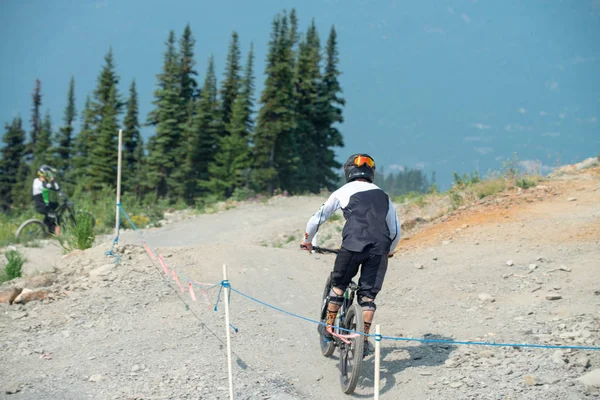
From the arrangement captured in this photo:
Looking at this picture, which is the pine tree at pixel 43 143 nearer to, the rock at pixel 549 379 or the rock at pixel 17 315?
the rock at pixel 17 315

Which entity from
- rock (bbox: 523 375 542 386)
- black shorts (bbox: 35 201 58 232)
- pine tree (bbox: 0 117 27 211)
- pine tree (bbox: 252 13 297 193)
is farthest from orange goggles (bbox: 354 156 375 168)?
pine tree (bbox: 0 117 27 211)

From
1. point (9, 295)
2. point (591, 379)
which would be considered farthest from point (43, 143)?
point (591, 379)

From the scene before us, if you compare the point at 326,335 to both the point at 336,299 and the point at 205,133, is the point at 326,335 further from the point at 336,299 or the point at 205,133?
the point at 205,133

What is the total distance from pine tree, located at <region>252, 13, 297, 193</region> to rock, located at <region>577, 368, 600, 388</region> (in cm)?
3795

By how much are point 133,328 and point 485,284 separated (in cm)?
537

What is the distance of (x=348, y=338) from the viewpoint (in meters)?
5.99

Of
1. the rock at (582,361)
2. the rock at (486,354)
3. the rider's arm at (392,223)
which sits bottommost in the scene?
the rock at (486,354)

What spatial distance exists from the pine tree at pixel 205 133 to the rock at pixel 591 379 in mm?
43356

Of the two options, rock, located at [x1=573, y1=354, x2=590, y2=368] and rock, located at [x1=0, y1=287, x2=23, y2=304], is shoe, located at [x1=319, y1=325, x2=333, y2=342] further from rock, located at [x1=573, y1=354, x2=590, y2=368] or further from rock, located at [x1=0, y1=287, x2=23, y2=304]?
rock, located at [x1=0, y1=287, x2=23, y2=304]

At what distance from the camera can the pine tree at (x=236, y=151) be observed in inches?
1834

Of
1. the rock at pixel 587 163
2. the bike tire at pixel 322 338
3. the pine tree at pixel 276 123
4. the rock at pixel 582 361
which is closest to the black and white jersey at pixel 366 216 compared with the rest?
the bike tire at pixel 322 338

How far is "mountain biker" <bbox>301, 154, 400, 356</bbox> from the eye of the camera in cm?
590

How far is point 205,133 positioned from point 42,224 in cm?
3401

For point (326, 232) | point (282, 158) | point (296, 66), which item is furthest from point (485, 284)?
point (296, 66)
